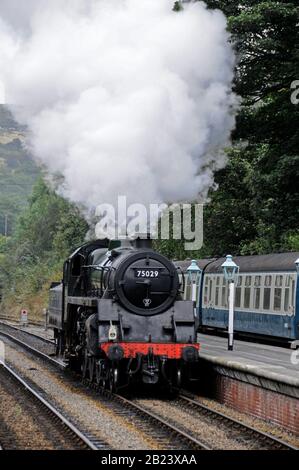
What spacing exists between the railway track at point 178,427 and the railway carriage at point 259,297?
6224mm

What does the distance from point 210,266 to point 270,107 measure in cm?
615

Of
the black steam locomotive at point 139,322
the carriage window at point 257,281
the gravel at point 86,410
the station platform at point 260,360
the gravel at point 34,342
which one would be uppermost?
the carriage window at point 257,281

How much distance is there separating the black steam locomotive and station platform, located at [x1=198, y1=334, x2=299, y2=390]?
875 millimetres

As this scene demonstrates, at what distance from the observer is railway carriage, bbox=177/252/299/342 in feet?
75.8

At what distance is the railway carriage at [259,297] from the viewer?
75.8 feet

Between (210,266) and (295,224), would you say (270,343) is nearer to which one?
(210,266)

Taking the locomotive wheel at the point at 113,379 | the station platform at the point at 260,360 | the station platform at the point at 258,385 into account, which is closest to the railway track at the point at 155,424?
the locomotive wheel at the point at 113,379

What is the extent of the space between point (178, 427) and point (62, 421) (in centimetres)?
173

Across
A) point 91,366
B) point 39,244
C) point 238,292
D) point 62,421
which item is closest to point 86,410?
point 62,421

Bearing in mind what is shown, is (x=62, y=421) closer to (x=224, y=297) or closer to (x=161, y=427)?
(x=161, y=427)

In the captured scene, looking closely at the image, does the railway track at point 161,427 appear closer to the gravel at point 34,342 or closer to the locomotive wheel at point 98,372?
the locomotive wheel at point 98,372

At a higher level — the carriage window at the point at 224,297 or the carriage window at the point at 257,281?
the carriage window at the point at 257,281

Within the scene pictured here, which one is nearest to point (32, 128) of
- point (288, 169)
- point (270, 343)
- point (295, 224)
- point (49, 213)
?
point (270, 343)

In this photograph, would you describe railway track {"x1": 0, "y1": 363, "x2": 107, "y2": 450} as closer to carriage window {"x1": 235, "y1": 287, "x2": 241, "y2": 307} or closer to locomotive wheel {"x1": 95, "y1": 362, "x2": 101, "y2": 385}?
locomotive wheel {"x1": 95, "y1": 362, "x2": 101, "y2": 385}
